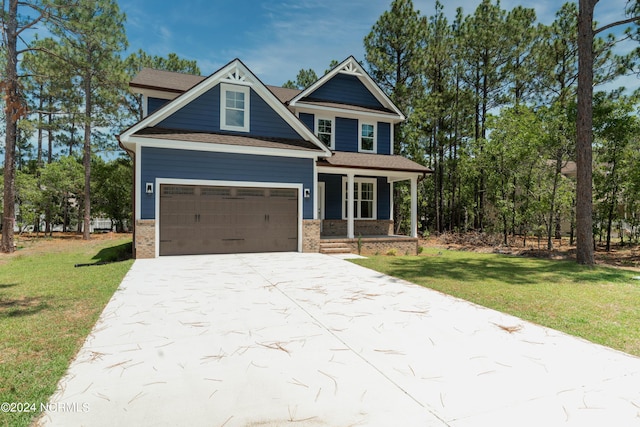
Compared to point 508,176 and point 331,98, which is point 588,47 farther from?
point 331,98

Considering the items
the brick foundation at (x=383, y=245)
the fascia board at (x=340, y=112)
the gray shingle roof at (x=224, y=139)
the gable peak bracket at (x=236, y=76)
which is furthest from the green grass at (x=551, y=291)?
the fascia board at (x=340, y=112)

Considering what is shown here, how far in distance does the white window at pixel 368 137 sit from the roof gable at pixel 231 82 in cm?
487

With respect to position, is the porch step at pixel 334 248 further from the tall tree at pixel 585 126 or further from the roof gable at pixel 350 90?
the tall tree at pixel 585 126

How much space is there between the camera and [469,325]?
4730 mm

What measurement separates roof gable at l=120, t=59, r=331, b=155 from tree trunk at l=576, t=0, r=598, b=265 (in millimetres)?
8651

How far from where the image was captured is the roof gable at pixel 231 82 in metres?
11.2

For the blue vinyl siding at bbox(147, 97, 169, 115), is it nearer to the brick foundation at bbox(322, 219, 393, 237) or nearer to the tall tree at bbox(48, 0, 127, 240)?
the tall tree at bbox(48, 0, 127, 240)

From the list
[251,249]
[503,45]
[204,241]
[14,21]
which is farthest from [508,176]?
[14,21]

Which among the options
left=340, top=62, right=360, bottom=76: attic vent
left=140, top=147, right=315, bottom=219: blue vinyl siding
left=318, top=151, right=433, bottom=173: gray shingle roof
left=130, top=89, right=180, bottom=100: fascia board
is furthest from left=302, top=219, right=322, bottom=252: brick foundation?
left=340, top=62, right=360, bottom=76: attic vent

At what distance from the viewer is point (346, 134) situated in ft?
55.4

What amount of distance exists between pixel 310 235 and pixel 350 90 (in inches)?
333

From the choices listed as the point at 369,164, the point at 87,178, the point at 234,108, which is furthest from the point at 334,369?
the point at 87,178

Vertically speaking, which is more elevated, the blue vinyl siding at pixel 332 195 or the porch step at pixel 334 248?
the blue vinyl siding at pixel 332 195

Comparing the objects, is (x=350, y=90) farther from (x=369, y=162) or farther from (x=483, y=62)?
(x=483, y=62)
